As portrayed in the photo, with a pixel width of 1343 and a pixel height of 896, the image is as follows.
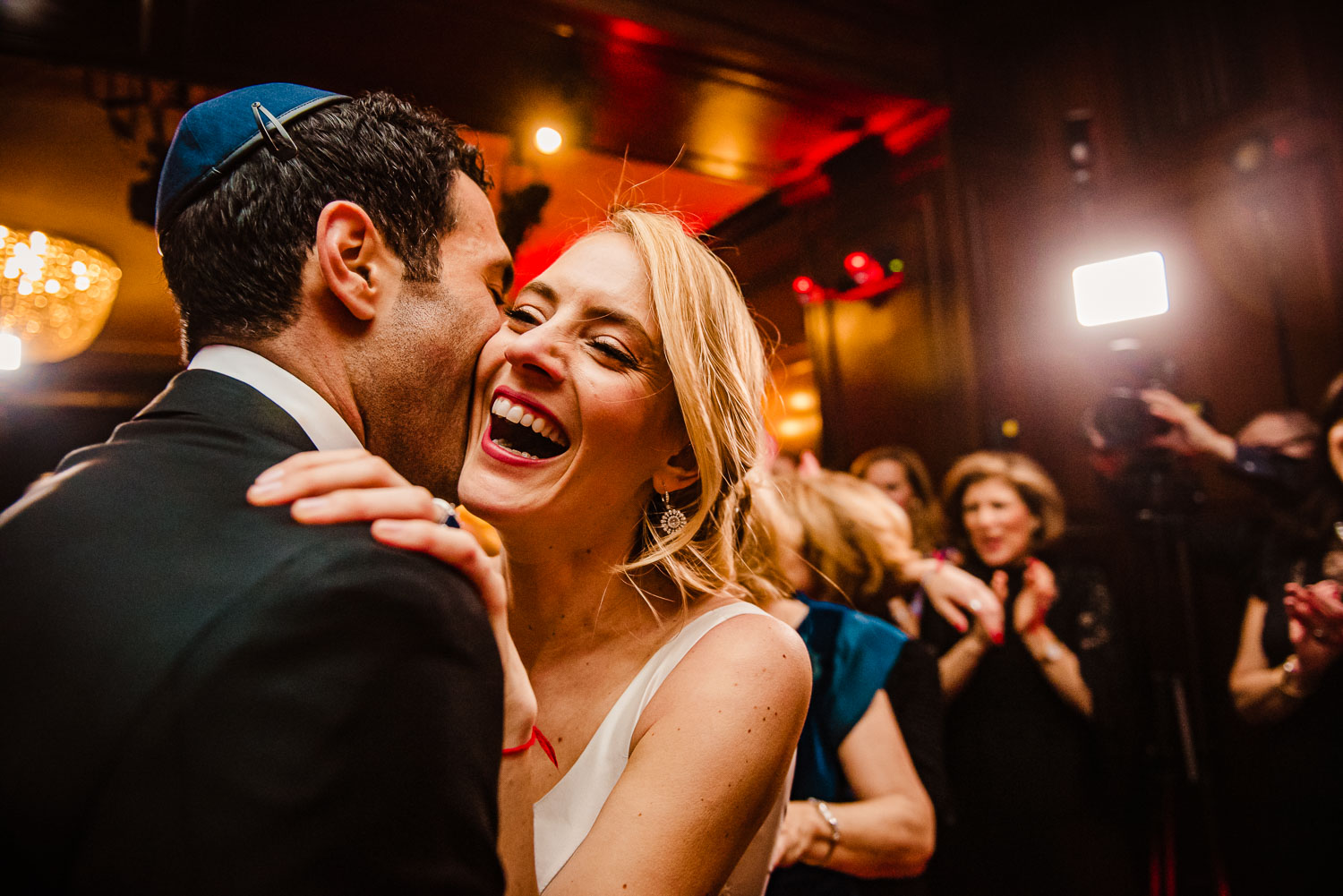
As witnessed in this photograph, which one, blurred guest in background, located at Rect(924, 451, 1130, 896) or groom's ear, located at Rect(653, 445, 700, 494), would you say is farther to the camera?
blurred guest in background, located at Rect(924, 451, 1130, 896)

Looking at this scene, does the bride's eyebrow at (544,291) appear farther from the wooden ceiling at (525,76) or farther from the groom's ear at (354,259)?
the wooden ceiling at (525,76)

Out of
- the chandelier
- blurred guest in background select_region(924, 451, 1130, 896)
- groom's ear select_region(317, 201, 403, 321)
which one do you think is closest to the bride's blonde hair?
groom's ear select_region(317, 201, 403, 321)

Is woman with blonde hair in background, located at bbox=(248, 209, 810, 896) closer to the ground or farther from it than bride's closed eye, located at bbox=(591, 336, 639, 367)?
closer to the ground

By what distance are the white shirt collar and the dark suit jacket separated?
161 millimetres

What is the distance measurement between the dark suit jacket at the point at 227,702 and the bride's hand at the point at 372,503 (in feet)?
0.05

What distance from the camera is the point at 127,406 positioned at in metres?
9.60

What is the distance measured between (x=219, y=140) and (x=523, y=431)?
563mm

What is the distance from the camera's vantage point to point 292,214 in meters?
0.96

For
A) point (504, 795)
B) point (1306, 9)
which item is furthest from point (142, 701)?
point (1306, 9)

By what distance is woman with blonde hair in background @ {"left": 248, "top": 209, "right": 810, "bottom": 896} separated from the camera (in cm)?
97

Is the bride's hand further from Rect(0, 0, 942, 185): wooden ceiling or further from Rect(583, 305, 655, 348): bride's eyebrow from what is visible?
Rect(0, 0, 942, 185): wooden ceiling

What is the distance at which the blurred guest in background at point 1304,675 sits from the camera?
225 cm

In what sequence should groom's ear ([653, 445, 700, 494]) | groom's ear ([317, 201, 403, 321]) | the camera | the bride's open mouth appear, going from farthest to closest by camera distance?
1. the camera
2. groom's ear ([653, 445, 700, 494])
3. the bride's open mouth
4. groom's ear ([317, 201, 403, 321])

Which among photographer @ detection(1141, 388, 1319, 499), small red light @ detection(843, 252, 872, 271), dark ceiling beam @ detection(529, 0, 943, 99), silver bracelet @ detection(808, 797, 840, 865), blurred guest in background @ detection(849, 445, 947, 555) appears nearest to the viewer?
silver bracelet @ detection(808, 797, 840, 865)
